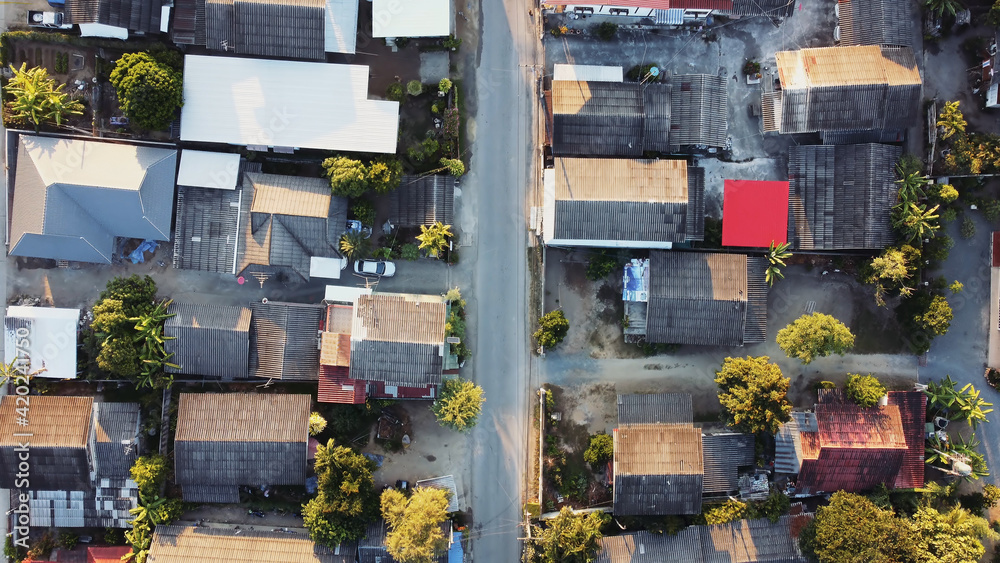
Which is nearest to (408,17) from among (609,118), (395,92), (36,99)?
(395,92)

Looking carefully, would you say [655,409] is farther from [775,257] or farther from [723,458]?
[775,257]

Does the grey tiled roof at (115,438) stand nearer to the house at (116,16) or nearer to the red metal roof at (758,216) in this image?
the house at (116,16)

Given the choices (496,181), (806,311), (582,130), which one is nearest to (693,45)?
(582,130)

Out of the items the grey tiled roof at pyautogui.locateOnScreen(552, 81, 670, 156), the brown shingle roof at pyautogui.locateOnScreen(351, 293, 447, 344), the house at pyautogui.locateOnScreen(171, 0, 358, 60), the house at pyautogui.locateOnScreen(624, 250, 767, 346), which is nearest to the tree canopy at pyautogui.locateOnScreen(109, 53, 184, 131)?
the house at pyautogui.locateOnScreen(171, 0, 358, 60)

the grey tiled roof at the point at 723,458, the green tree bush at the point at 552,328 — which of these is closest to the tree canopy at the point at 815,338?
the grey tiled roof at the point at 723,458

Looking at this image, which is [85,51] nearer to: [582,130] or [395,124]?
[395,124]
